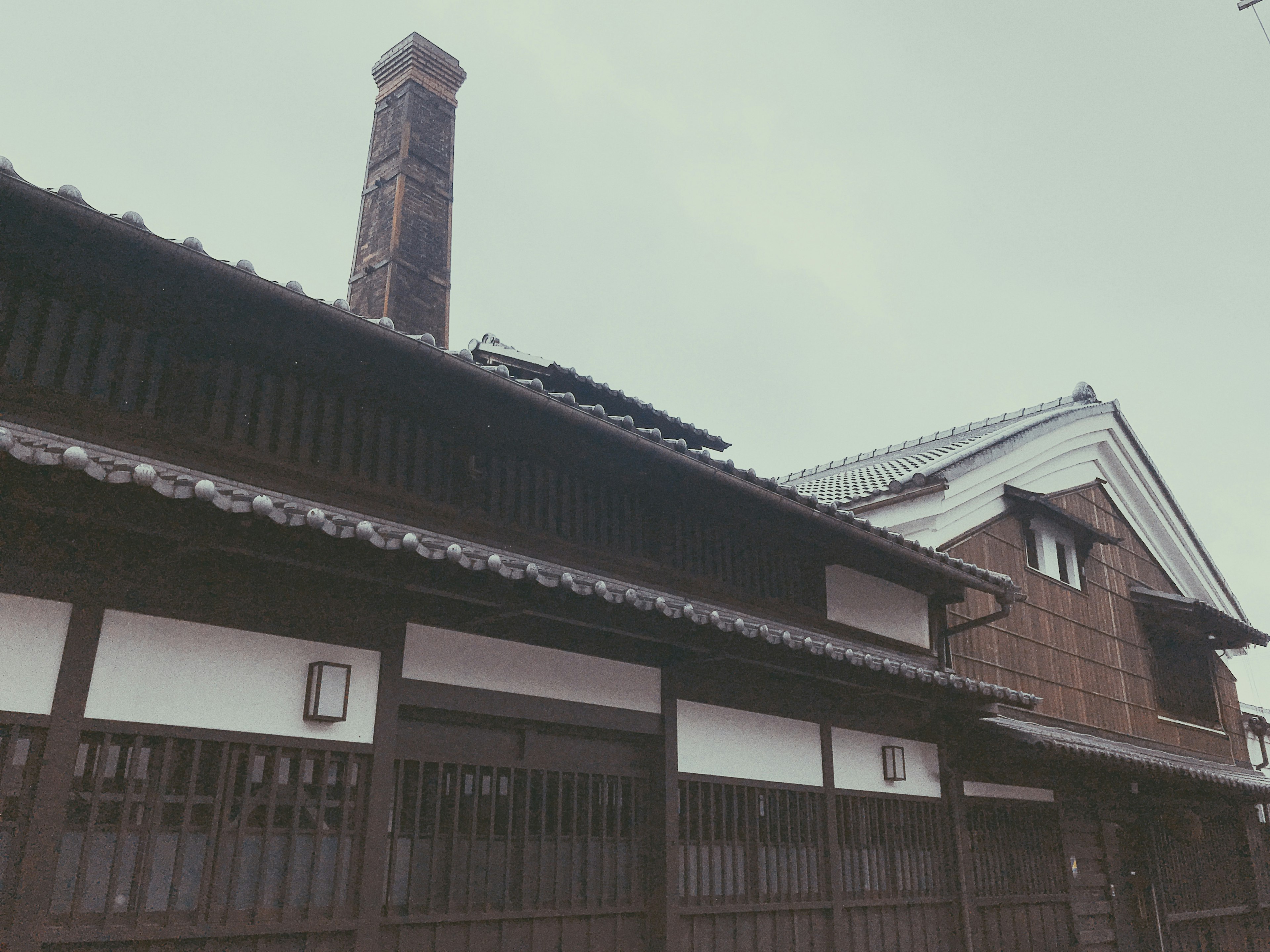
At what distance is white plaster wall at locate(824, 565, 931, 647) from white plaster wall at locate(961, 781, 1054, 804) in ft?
6.12

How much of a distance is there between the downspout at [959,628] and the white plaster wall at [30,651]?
32.4 ft

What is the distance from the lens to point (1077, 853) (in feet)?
47.0

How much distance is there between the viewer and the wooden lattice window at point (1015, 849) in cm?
1223

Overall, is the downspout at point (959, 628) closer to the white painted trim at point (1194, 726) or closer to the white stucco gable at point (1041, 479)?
the white stucco gable at point (1041, 479)

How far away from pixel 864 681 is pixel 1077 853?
7.18 m

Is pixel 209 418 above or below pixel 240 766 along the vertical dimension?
above

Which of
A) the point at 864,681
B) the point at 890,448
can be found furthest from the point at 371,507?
the point at 890,448

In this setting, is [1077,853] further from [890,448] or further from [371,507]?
[371,507]

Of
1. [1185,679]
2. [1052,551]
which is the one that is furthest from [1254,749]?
[1052,551]

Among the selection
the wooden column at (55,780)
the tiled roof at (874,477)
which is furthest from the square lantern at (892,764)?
the wooden column at (55,780)

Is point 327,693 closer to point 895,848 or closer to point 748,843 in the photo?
point 748,843

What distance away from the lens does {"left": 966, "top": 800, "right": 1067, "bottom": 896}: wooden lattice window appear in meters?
12.2

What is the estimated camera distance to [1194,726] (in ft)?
63.2

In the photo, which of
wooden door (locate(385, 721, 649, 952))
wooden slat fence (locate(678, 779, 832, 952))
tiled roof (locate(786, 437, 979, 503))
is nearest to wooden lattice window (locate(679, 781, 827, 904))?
wooden slat fence (locate(678, 779, 832, 952))
